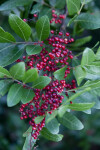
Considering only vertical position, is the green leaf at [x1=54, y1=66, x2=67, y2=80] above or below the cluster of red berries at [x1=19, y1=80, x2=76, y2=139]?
above

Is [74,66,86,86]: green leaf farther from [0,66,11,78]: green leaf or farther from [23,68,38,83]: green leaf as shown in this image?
[0,66,11,78]: green leaf

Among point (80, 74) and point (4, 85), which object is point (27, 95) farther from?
point (80, 74)

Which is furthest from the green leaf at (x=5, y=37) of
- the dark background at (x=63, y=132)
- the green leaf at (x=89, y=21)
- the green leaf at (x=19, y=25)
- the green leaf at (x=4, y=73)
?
the dark background at (x=63, y=132)

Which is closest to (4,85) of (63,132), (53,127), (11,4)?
(53,127)

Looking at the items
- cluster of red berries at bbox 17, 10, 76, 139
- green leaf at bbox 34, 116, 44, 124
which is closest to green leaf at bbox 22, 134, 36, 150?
cluster of red berries at bbox 17, 10, 76, 139

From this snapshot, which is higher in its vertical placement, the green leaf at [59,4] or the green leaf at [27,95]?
the green leaf at [59,4]

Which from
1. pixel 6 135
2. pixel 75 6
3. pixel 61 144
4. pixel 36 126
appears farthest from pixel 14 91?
pixel 61 144

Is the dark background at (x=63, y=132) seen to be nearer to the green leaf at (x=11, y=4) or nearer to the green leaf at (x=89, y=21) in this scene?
the green leaf at (x=89, y=21)
